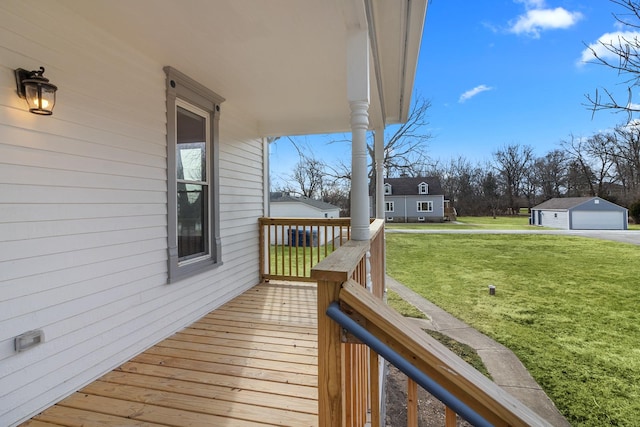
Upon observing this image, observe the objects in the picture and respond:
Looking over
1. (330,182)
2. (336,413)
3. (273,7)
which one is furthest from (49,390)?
(330,182)

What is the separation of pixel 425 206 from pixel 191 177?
85.1 ft

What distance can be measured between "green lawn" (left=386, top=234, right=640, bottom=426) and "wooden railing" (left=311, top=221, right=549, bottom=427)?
9.18ft

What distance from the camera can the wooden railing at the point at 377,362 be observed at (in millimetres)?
845

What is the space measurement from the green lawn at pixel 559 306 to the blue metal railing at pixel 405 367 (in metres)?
2.83

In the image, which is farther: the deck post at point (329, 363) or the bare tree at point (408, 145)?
the bare tree at point (408, 145)

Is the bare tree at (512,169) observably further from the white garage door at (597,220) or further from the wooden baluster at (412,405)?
the wooden baluster at (412,405)

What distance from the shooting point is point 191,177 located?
3.55 metres

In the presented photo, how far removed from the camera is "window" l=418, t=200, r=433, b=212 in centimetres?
2709

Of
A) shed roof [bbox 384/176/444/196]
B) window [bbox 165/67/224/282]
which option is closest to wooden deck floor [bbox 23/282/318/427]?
window [bbox 165/67/224/282]

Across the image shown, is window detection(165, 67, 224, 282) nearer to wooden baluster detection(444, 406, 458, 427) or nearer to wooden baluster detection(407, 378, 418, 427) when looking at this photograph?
wooden baluster detection(407, 378, 418, 427)

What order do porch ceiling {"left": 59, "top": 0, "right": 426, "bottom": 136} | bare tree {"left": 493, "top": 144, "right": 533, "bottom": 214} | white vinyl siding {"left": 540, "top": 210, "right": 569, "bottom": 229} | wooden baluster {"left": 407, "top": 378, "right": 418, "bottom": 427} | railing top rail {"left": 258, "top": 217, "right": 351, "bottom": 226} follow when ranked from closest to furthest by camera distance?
1. wooden baluster {"left": 407, "top": 378, "right": 418, "bottom": 427}
2. porch ceiling {"left": 59, "top": 0, "right": 426, "bottom": 136}
3. railing top rail {"left": 258, "top": 217, "right": 351, "bottom": 226}
4. white vinyl siding {"left": 540, "top": 210, "right": 569, "bottom": 229}
5. bare tree {"left": 493, "top": 144, "right": 533, "bottom": 214}

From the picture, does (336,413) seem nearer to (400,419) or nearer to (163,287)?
(400,419)

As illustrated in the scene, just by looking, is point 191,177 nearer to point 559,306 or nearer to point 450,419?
point 450,419

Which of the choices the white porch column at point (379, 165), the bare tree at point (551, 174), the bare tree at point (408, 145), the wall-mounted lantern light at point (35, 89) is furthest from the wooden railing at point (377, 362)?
the bare tree at point (551, 174)
